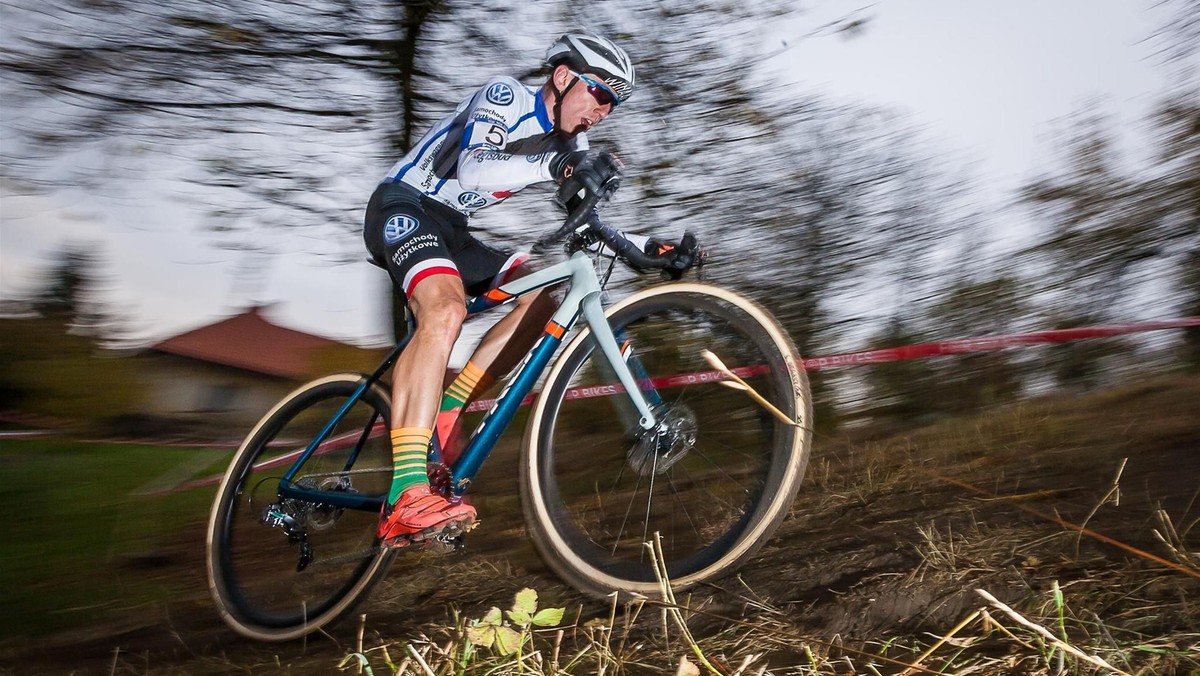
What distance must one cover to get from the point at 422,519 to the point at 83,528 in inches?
155

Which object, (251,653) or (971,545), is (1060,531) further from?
(251,653)

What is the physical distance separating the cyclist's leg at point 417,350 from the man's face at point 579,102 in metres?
0.60

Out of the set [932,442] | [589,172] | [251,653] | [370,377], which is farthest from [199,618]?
[932,442]

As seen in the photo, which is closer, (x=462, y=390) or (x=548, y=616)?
(x=548, y=616)

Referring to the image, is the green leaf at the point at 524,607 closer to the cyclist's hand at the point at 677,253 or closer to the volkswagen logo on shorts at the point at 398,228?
the cyclist's hand at the point at 677,253

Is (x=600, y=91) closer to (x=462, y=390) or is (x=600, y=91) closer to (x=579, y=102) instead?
(x=579, y=102)

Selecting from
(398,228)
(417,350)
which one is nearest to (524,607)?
(417,350)

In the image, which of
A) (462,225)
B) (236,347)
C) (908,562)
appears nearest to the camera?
(908,562)

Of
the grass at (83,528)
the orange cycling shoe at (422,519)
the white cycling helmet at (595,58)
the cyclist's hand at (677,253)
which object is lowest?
the grass at (83,528)

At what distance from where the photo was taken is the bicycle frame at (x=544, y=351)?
8.32ft

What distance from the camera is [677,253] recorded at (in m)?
2.72

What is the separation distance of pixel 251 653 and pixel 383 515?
2.82 feet

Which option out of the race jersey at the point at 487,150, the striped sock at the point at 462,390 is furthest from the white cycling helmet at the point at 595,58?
the striped sock at the point at 462,390

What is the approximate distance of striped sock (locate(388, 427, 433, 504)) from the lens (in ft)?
8.26
